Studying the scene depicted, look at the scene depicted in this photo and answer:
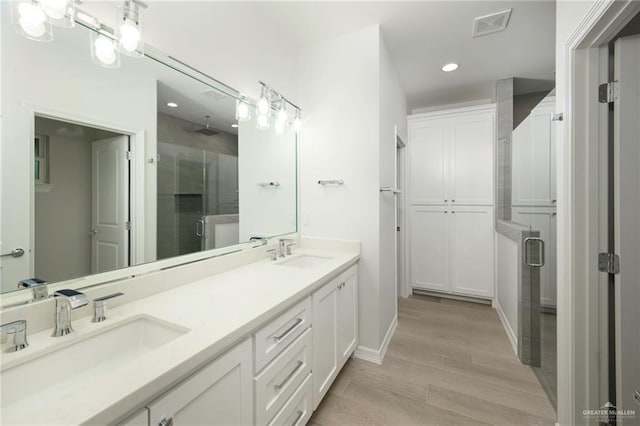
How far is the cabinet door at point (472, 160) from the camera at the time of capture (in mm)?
3143

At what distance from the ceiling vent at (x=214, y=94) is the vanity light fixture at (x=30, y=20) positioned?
69cm

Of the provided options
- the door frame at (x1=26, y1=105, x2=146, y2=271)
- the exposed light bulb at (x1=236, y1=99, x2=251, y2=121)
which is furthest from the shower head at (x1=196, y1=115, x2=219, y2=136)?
the door frame at (x1=26, y1=105, x2=146, y2=271)

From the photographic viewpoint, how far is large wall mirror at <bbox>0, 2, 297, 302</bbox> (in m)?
0.83

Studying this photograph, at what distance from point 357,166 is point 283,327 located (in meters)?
1.42

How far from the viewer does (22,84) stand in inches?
32.7

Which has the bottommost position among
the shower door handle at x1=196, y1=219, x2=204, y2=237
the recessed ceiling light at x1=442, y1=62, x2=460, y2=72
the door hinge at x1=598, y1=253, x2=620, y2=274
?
the door hinge at x1=598, y1=253, x2=620, y2=274

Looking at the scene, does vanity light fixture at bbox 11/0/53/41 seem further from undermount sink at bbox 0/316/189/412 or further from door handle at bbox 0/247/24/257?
undermount sink at bbox 0/316/189/412

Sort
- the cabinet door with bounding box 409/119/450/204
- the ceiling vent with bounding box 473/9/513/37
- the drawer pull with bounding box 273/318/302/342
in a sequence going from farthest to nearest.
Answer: the cabinet door with bounding box 409/119/450/204
the ceiling vent with bounding box 473/9/513/37
the drawer pull with bounding box 273/318/302/342

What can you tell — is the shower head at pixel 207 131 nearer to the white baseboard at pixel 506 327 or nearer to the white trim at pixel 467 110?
the white trim at pixel 467 110

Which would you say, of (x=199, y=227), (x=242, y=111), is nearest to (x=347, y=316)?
(x=199, y=227)

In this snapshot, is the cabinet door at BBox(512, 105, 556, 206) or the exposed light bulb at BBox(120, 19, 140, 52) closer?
the exposed light bulb at BBox(120, 19, 140, 52)

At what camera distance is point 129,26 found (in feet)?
3.48

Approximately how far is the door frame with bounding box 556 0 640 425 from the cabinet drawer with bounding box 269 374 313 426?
1293mm

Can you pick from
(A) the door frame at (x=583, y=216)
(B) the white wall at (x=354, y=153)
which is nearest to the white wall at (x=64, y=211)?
(B) the white wall at (x=354, y=153)
